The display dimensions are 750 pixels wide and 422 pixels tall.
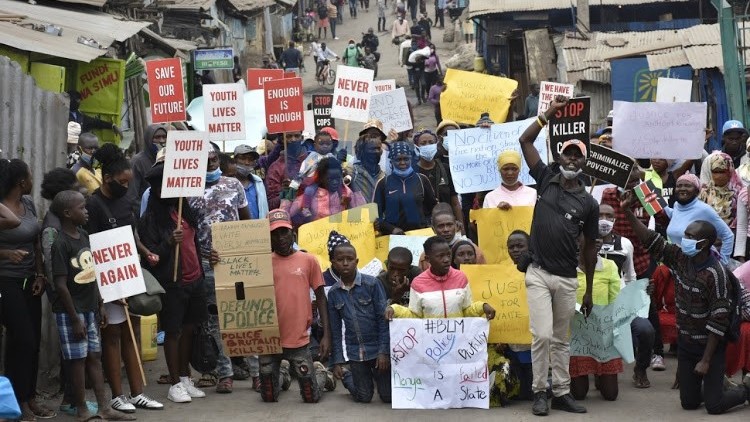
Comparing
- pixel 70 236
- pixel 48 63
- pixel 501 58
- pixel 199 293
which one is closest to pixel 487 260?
pixel 199 293

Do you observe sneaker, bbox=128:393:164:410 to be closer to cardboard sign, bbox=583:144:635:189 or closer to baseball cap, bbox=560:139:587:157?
baseball cap, bbox=560:139:587:157

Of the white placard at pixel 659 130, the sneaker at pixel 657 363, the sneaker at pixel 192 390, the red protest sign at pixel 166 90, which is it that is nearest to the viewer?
the sneaker at pixel 192 390

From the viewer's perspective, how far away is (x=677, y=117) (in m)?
13.4

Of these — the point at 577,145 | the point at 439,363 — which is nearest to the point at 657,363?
the point at 439,363

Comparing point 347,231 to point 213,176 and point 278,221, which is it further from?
point 278,221

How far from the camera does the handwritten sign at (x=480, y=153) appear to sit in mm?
14305

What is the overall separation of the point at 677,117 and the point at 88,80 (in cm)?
873

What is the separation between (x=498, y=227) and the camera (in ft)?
41.3

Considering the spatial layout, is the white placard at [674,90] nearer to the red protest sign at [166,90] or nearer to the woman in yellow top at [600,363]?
the woman in yellow top at [600,363]

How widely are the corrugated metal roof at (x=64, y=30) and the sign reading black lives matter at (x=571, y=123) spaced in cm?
718

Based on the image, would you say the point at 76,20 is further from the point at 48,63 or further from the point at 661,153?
the point at 661,153

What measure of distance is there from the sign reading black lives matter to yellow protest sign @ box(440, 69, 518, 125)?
6.40 meters

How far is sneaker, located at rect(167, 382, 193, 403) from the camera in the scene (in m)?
11.0

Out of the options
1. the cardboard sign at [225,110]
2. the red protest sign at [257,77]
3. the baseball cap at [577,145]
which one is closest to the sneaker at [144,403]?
the baseball cap at [577,145]
